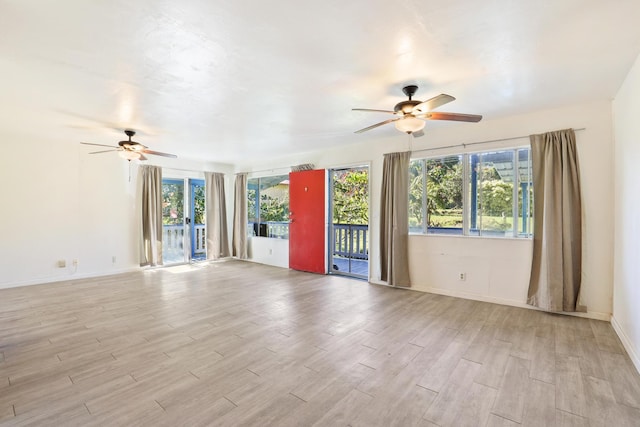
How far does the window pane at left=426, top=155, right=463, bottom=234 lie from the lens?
4453 mm

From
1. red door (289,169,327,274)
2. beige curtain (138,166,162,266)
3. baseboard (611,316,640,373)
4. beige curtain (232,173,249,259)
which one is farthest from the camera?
beige curtain (232,173,249,259)

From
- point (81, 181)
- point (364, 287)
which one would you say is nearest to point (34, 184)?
point (81, 181)

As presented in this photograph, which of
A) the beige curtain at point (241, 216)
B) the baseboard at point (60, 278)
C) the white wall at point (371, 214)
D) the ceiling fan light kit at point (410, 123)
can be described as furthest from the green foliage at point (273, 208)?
the ceiling fan light kit at point (410, 123)

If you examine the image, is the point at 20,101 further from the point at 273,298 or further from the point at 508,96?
the point at 508,96

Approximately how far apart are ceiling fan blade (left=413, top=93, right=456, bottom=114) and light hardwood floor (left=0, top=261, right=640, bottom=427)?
224 cm

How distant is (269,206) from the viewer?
24.1 ft

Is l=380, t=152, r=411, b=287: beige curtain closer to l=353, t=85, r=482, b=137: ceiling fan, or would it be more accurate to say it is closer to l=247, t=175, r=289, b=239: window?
l=353, t=85, r=482, b=137: ceiling fan

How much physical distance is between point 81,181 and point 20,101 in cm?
257

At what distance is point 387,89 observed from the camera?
3014 mm

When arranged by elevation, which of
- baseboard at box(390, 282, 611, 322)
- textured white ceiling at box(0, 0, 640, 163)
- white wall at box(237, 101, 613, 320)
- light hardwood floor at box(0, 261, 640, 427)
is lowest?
light hardwood floor at box(0, 261, 640, 427)

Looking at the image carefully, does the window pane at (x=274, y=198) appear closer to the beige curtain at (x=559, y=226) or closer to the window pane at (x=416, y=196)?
the window pane at (x=416, y=196)

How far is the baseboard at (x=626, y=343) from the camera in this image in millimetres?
2393

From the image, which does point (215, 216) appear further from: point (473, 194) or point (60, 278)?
point (473, 194)

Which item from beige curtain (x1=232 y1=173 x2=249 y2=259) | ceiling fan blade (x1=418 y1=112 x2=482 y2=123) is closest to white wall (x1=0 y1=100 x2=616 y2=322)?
beige curtain (x1=232 y1=173 x2=249 y2=259)
